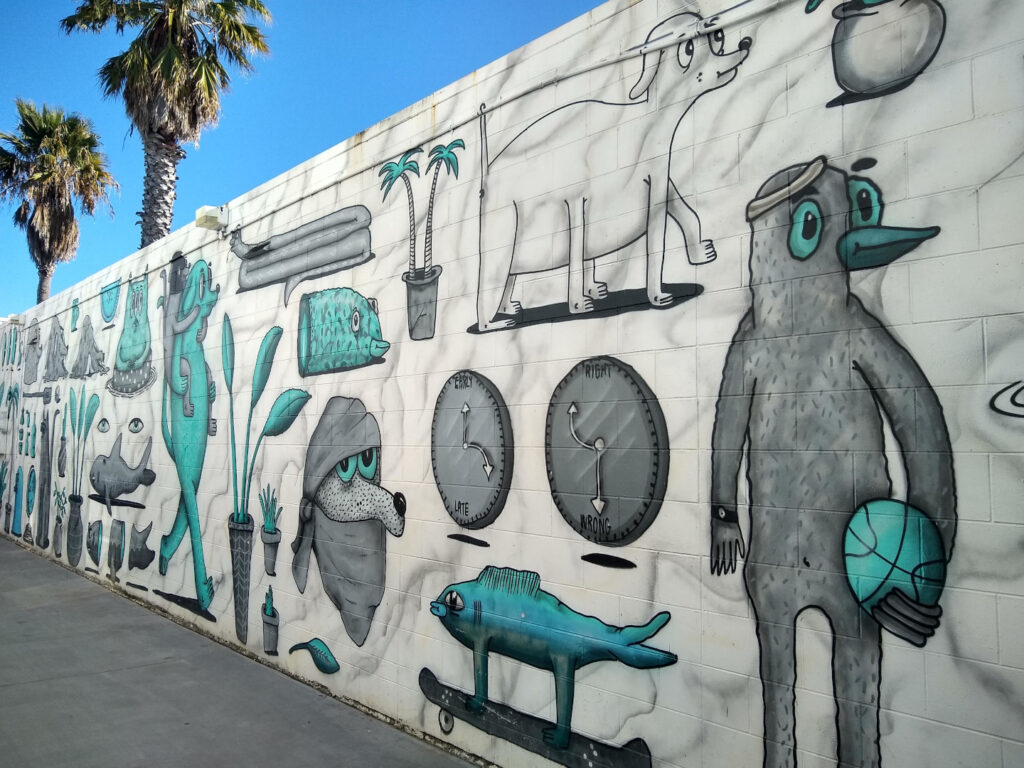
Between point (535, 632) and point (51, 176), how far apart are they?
20.8 m

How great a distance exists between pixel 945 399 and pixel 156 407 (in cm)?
903

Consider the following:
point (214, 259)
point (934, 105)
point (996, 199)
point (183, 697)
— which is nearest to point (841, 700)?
point (996, 199)

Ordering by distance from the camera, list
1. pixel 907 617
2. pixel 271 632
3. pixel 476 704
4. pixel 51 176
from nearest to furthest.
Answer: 1. pixel 907 617
2. pixel 476 704
3. pixel 271 632
4. pixel 51 176

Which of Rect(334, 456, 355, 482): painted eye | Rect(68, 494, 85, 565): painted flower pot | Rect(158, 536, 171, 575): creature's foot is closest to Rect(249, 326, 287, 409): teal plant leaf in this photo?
Rect(334, 456, 355, 482): painted eye

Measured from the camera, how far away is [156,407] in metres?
9.62

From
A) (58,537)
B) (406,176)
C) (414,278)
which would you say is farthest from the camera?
(58,537)

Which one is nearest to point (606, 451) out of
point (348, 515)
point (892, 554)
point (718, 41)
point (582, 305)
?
point (582, 305)

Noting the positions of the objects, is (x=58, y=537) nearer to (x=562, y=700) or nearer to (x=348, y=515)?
(x=348, y=515)

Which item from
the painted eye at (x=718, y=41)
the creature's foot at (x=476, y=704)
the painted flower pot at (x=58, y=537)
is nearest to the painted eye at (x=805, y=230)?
the painted eye at (x=718, y=41)

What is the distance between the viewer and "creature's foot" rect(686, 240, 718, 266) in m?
3.80

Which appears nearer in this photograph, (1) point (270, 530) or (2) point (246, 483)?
(1) point (270, 530)

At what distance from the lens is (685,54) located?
4051 millimetres

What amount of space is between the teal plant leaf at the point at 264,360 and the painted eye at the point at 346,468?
156cm

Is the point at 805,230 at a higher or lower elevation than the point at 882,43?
lower
